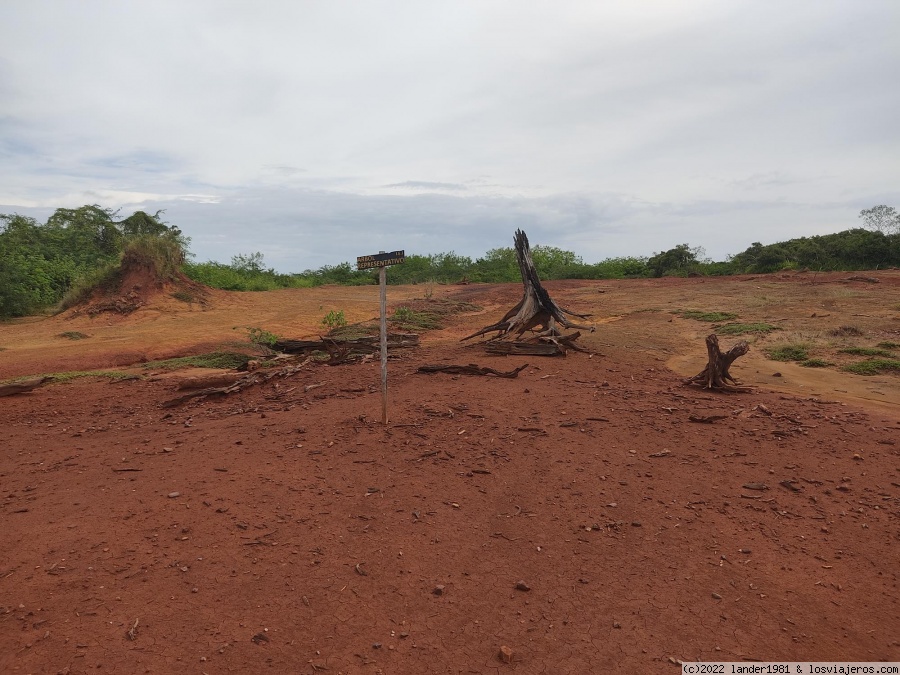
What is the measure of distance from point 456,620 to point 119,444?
4256 mm

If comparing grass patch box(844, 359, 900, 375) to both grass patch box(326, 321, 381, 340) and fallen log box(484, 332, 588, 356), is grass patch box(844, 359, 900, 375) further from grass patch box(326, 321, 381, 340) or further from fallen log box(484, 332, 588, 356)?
grass patch box(326, 321, 381, 340)

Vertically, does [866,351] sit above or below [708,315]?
below

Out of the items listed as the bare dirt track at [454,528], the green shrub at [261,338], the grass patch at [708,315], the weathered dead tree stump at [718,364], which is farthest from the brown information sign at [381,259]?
the grass patch at [708,315]

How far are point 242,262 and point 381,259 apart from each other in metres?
29.3

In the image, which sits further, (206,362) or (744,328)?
(744,328)

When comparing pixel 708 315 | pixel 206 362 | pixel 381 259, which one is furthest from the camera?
pixel 708 315

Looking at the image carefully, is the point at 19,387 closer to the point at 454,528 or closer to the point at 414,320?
the point at 454,528

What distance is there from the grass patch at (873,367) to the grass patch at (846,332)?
2177 millimetres

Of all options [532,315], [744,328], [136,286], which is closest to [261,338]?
[532,315]

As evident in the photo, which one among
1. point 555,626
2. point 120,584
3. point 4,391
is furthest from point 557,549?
point 4,391

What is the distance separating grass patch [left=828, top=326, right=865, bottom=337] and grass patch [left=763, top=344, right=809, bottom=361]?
4.84ft

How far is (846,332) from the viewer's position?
A: 10336mm

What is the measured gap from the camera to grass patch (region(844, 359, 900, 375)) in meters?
7.88

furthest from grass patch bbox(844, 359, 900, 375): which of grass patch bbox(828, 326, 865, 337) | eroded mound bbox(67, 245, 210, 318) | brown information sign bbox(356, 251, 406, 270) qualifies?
eroded mound bbox(67, 245, 210, 318)
